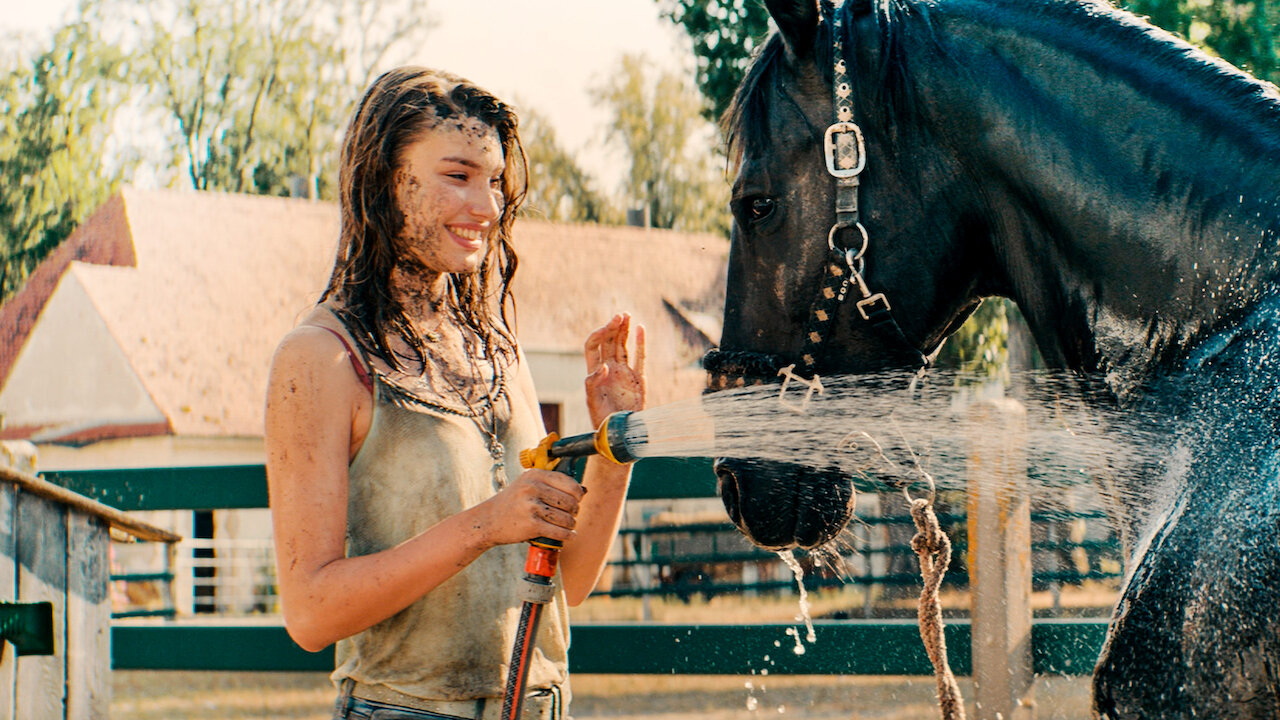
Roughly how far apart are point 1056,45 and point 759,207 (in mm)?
549

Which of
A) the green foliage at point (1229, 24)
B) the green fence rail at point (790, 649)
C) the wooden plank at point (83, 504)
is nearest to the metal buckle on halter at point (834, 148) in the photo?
the wooden plank at point (83, 504)

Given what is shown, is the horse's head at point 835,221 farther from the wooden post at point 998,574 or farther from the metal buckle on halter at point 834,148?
the wooden post at point 998,574

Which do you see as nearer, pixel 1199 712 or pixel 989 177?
pixel 1199 712

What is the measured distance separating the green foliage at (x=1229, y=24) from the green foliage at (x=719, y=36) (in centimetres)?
451

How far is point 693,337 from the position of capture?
77.3 feet

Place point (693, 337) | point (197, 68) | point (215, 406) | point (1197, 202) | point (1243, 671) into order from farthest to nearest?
point (197, 68) < point (693, 337) < point (215, 406) < point (1197, 202) < point (1243, 671)

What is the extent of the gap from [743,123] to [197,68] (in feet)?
96.9

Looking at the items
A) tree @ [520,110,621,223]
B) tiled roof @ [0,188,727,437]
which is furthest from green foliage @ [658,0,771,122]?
tree @ [520,110,621,223]

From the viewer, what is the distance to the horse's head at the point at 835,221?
1.96 meters

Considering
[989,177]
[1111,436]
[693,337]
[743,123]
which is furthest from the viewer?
[693,337]

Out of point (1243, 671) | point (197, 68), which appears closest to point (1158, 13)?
point (1243, 671)

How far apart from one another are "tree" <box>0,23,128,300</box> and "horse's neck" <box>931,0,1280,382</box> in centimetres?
2752

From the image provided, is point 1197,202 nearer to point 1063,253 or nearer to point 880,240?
point 1063,253

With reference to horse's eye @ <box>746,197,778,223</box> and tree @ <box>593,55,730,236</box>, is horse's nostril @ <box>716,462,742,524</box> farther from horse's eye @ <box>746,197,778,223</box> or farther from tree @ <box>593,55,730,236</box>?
tree @ <box>593,55,730,236</box>
